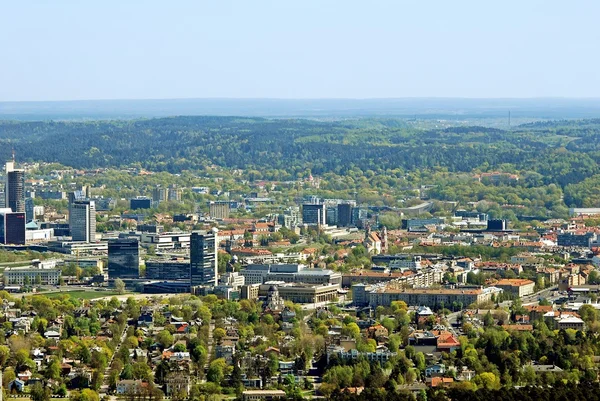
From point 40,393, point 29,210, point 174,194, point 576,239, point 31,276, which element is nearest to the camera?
point 40,393

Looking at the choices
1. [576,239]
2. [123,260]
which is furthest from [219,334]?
[576,239]

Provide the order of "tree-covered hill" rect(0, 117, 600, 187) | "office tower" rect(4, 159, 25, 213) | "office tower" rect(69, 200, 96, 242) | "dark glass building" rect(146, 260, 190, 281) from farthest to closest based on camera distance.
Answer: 1. "tree-covered hill" rect(0, 117, 600, 187)
2. "office tower" rect(4, 159, 25, 213)
3. "office tower" rect(69, 200, 96, 242)
4. "dark glass building" rect(146, 260, 190, 281)

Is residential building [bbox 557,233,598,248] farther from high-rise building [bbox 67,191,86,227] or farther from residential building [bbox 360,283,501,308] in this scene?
high-rise building [bbox 67,191,86,227]

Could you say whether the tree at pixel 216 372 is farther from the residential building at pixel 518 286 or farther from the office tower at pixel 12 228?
the office tower at pixel 12 228

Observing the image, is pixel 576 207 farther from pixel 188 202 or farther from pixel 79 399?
pixel 79 399

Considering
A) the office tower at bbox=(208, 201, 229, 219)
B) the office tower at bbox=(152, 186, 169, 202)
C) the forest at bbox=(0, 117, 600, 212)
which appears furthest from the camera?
the forest at bbox=(0, 117, 600, 212)

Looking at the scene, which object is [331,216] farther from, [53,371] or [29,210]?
[53,371]

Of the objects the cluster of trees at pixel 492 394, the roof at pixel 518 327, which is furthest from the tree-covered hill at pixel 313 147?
the cluster of trees at pixel 492 394

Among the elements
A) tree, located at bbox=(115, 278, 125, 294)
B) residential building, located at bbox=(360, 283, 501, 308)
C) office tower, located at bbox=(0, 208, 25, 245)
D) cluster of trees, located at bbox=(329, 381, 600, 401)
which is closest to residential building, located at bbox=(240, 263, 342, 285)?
tree, located at bbox=(115, 278, 125, 294)
